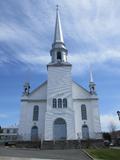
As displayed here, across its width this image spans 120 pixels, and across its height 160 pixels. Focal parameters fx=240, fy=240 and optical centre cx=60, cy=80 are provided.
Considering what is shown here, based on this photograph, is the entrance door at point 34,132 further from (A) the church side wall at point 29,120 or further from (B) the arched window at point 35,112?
(B) the arched window at point 35,112

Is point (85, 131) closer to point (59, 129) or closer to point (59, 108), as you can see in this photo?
point (59, 129)

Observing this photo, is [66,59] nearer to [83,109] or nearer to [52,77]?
[52,77]

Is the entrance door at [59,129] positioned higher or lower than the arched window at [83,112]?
lower

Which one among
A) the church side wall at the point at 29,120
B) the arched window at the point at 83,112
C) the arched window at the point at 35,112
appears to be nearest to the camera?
the church side wall at the point at 29,120

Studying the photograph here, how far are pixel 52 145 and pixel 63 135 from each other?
833cm

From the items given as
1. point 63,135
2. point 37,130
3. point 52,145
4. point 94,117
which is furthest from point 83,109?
point 52,145

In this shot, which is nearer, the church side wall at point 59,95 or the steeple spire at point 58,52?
the church side wall at point 59,95

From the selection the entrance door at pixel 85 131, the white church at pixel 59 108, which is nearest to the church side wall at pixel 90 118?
the white church at pixel 59 108

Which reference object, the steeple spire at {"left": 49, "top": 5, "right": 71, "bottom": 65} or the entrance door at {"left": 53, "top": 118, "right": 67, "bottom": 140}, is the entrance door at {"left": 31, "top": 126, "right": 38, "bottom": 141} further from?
the steeple spire at {"left": 49, "top": 5, "right": 71, "bottom": 65}

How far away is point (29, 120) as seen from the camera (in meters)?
42.4

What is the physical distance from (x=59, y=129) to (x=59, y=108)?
360 cm

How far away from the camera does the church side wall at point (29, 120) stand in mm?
41500

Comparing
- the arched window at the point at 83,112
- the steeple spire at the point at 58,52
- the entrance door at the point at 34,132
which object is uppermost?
the steeple spire at the point at 58,52

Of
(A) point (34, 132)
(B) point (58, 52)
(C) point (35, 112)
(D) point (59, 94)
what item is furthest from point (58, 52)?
(A) point (34, 132)
